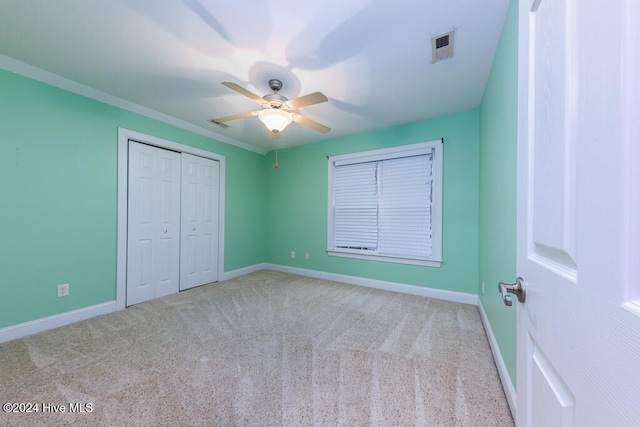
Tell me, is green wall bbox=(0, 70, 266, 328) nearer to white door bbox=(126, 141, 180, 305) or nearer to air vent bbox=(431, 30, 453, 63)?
white door bbox=(126, 141, 180, 305)

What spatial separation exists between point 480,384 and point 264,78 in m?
2.99

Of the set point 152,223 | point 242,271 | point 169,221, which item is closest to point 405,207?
point 242,271

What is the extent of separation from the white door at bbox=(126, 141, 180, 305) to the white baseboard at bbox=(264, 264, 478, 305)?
1.93 metres

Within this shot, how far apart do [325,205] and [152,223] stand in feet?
8.33

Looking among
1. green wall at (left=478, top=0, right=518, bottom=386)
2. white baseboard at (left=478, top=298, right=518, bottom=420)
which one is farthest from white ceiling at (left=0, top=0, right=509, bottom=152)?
white baseboard at (left=478, top=298, right=518, bottom=420)

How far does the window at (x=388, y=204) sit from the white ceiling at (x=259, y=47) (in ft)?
2.70

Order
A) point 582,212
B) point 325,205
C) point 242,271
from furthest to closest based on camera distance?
point 242,271
point 325,205
point 582,212

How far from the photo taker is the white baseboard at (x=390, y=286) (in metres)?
3.04

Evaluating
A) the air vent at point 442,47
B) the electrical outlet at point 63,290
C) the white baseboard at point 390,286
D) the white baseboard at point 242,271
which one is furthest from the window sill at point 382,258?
the electrical outlet at point 63,290

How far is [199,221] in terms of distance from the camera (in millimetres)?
3730

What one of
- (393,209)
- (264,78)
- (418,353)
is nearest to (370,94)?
(264,78)

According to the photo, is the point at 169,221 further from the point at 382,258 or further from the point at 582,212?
the point at 582,212

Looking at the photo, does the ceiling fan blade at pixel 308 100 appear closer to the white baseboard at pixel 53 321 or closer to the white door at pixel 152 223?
the white door at pixel 152 223

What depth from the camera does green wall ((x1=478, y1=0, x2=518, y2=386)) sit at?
4.70ft
